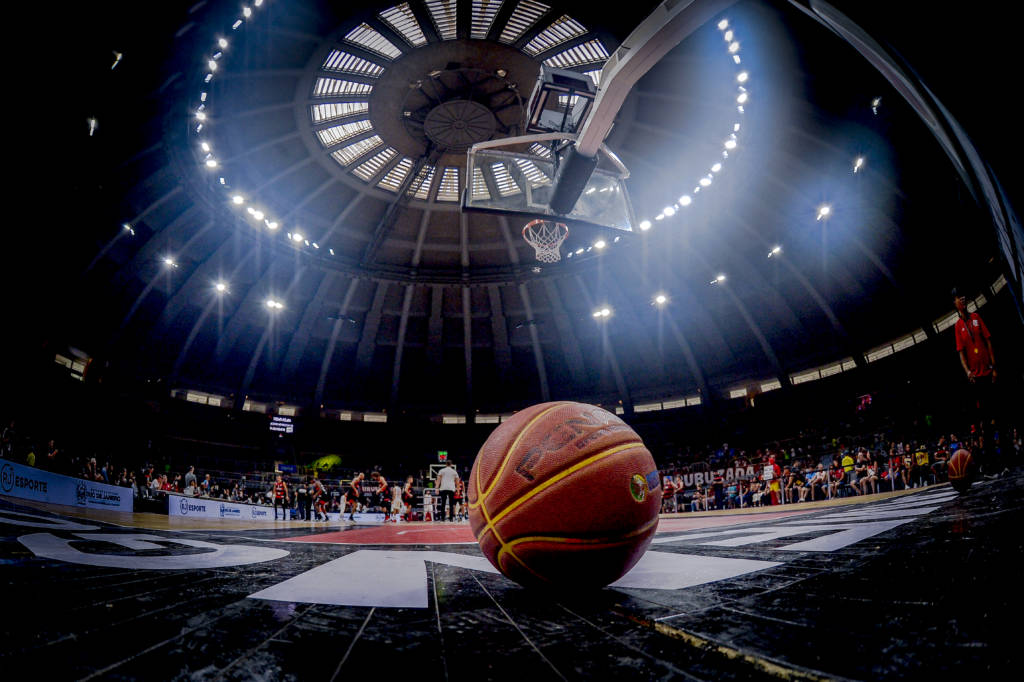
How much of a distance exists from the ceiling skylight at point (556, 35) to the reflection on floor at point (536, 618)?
1629 cm

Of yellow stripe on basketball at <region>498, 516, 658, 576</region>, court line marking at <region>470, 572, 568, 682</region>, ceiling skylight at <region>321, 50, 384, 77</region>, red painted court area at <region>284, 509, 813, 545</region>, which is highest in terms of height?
ceiling skylight at <region>321, 50, 384, 77</region>

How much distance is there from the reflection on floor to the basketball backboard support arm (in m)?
7.37

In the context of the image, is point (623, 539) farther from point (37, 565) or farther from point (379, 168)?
point (379, 168)

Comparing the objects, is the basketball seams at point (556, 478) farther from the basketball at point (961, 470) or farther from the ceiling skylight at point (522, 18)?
the ceiling skylight at point (522, 18)

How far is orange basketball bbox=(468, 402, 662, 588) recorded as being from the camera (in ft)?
7.34

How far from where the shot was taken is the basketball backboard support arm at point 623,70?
718 cm

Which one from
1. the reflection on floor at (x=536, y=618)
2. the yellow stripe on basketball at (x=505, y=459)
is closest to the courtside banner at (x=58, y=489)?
the reflection on floor at (x=536, y=618)

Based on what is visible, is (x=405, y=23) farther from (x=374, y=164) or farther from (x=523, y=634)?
(x=523, y=634)

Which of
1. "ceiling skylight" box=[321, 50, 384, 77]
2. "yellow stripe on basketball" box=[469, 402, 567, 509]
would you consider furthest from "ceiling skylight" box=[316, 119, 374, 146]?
"yellow stripe on basketball" box=[469, 402, 567, 509]

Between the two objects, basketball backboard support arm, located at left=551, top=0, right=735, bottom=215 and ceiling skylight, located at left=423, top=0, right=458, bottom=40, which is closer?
basketball backboard support arm, located at left=551, top=0, right=735, bottom=215

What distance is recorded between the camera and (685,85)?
16.5m

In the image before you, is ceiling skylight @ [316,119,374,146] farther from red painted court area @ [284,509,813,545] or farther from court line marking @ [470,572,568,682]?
court line marking @ [470,572,568,682]

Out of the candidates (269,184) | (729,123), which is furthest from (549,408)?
(269,184)

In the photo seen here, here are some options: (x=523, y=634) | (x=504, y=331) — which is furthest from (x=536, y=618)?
(x=504, y=331)
